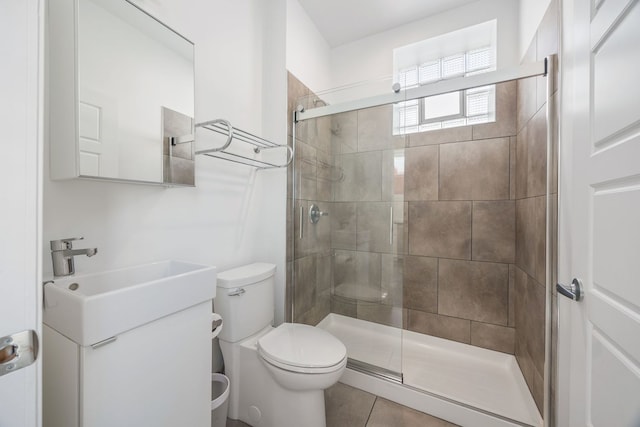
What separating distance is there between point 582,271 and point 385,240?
104 cm

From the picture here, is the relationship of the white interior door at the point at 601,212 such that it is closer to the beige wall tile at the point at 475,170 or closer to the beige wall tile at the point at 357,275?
the beige wall tile at the point at 475,170

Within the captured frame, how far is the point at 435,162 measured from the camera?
7.02ft

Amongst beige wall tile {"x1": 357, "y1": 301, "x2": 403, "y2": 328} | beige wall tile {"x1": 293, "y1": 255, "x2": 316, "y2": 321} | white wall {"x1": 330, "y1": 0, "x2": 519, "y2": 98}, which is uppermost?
white wall {"x1": 330, "y1": 0, "x2": 519, "y2": 98}

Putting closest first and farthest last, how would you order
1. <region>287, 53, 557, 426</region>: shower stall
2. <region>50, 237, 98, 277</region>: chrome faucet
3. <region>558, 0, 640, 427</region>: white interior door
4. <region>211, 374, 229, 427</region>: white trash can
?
<region>558, 0, 640, 427</region>: white interior door, <region>50, 237, 98, 277</region>: chrome faucet, <region>211, 374, 229, 427</region>: white trash can, <region>287, 53, 557, 426</region>: shower stall

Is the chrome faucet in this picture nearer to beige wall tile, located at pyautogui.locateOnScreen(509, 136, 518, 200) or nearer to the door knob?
the door knob

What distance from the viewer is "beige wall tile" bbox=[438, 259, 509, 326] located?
6.32ft

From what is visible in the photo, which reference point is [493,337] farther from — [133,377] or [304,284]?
[133,377]

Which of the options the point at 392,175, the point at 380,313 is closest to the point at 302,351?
the point at 380,313

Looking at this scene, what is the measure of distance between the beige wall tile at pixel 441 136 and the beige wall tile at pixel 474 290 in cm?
A: 102

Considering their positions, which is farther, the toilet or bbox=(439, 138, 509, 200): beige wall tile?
bbox=(439, 138, 509, 200): beige wall tile

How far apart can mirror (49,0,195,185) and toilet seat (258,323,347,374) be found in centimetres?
95

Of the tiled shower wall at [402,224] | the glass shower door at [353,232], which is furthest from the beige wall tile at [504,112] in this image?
the glass shower door at [353,232]

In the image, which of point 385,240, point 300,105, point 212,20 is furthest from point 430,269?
point 212,20

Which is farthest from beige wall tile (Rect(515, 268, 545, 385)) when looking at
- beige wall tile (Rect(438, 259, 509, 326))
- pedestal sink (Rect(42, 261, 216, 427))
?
pedestal sink (Rect(42, 261, 216, 427))
